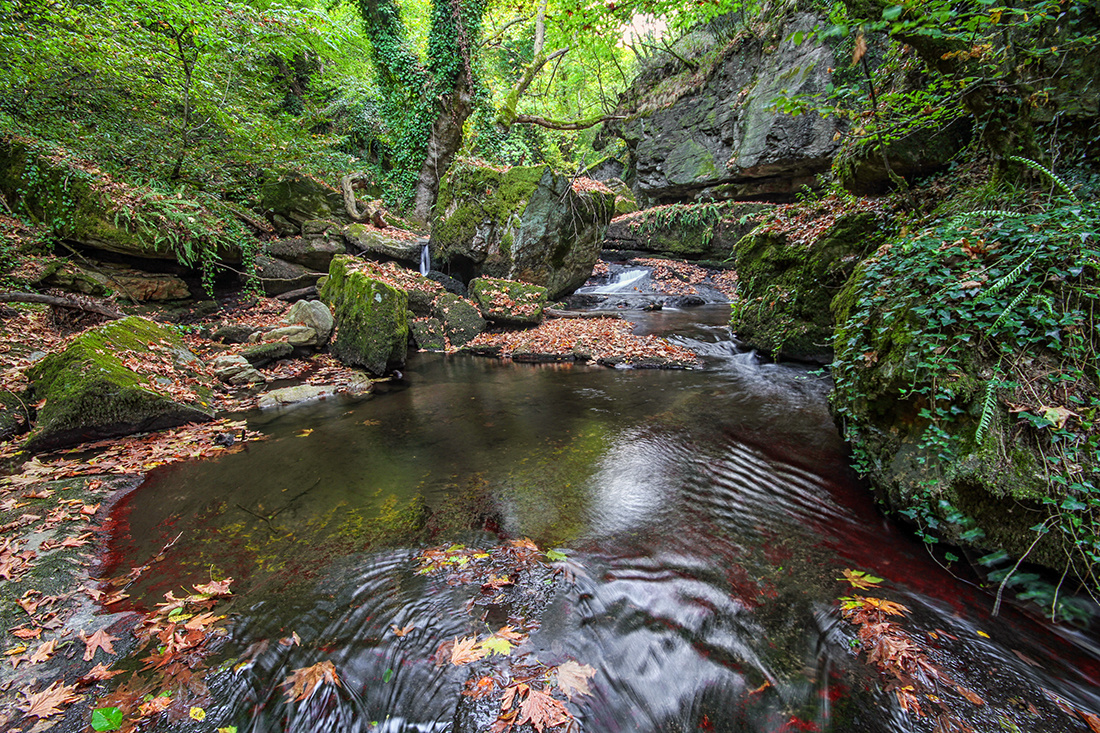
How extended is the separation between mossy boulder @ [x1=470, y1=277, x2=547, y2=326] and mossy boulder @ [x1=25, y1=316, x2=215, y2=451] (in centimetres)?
598

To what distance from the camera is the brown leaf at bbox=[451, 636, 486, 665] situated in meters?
2.25

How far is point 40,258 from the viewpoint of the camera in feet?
23.6

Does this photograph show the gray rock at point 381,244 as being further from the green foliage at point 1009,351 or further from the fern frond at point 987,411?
the fern frond at point 987,411

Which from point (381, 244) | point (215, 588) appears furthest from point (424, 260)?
point (215, 588)

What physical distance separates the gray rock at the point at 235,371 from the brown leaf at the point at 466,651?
648 centimetres

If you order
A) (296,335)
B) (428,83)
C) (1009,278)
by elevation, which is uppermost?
(428,83)

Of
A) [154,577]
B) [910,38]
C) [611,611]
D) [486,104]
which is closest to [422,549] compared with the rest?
[611,611]

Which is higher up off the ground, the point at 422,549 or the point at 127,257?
the point at 127,257

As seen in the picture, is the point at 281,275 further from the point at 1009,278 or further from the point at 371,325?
the point at 1009,278

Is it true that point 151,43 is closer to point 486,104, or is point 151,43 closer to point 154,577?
point 486,104

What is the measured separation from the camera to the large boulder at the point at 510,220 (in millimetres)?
11328

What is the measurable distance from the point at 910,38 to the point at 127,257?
40.5 ft

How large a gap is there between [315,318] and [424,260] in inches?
182

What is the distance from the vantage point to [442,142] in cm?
1430
